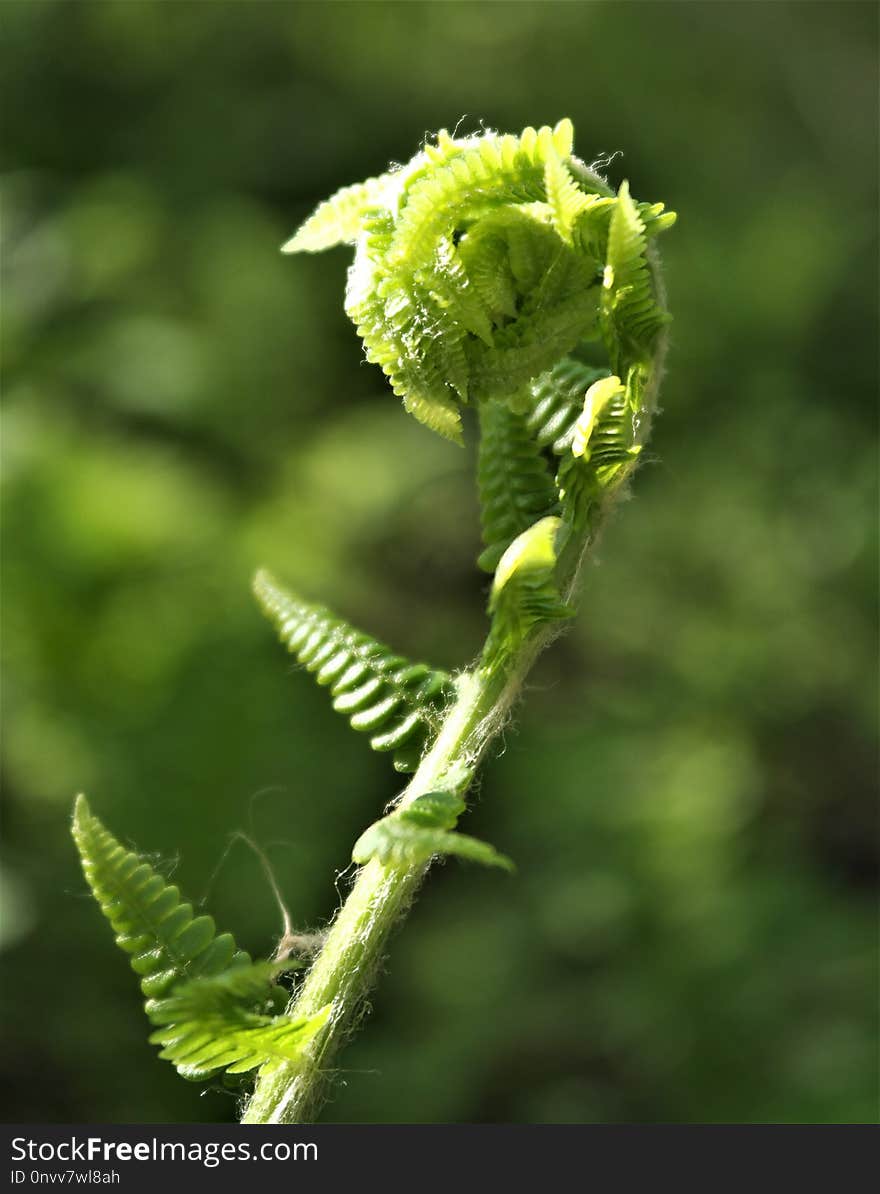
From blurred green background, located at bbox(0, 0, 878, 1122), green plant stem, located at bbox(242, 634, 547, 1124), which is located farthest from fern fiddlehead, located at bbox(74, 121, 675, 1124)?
blurred green background, located at bbox(0, 0, 878, 1122)

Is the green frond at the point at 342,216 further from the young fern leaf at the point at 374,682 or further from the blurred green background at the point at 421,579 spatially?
the blurred green background at the point at 421,579

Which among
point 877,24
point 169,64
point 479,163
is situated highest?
point 877,24

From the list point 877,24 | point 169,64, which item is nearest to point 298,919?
point 169,64

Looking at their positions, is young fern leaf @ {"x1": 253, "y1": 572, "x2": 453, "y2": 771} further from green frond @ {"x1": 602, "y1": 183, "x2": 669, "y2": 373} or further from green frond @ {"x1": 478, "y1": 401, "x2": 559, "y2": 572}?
green frond @ {"x1": 602, "y1": 183, "x2": 669, "y2": 373}

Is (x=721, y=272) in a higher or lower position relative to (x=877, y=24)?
lower

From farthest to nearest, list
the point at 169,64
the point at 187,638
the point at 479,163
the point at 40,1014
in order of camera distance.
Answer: the point at 169,64 → the point at 187,638 → the point at 40,1014 → the point at 479,163

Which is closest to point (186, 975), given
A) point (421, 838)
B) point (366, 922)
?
point (366, 922)

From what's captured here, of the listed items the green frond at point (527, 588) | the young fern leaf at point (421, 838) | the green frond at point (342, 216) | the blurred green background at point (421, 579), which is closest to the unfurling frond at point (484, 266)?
the green frond at point (342, 216)

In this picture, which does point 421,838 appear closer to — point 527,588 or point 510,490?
point 527,588

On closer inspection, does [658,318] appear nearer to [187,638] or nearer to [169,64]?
[187,638]
